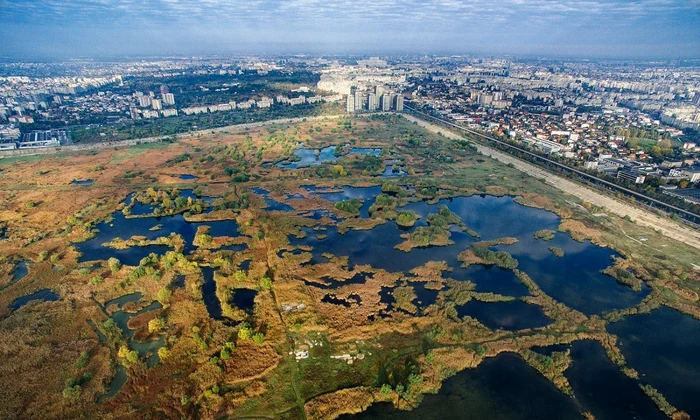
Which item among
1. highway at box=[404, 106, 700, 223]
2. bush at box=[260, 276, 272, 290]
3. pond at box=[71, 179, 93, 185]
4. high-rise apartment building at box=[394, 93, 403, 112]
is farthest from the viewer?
high-rise apartment building at box=[394, 93, 403, 112]

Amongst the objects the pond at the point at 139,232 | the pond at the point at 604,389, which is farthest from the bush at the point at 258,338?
the pond at the point at 604,389

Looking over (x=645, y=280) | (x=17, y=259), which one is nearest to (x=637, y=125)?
(x=645, y=280)

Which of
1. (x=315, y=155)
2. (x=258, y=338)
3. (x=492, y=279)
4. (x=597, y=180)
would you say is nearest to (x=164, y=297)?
(x=258, y=338)

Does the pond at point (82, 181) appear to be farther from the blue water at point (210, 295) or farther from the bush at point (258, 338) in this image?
the bush at point (258, 338)

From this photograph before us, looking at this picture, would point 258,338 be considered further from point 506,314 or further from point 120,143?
point 120,143

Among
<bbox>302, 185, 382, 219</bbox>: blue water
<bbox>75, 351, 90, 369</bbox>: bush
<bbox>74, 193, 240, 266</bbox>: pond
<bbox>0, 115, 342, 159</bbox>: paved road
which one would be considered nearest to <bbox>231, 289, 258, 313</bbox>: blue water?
<bbox>74, 193, 240, 266</bbox>: pond

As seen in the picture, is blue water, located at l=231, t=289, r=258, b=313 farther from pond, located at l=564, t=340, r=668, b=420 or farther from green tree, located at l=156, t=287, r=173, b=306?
pond, located at l=564, t=340, r=668, b=420
